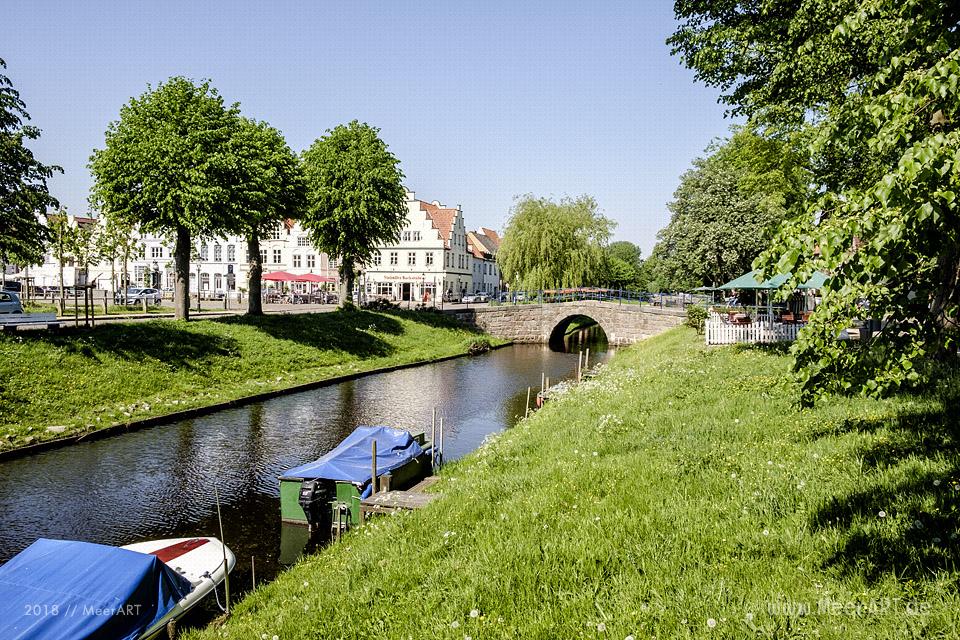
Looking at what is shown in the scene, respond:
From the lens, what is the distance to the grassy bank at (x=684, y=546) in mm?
6121

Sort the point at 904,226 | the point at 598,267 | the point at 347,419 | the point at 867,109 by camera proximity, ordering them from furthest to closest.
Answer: the point at 598,267 → the point at 347,419 → the point at 867,109 → the point at 904,226

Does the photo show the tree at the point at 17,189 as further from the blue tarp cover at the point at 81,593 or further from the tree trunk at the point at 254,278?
the blue tarp cover at the point at 81,593

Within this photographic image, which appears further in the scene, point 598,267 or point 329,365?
point 598,267

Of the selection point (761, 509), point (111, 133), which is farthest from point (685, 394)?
point (111, 133)

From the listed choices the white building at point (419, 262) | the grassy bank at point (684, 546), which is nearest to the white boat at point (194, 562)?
the grassy bank at point (684, 546)

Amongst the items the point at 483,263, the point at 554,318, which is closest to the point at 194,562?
the point at 554,318

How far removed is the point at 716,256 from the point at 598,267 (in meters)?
11.3

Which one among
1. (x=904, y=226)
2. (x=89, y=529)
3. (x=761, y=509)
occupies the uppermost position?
(x=904, y=226)

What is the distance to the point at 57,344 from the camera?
84.5 ft

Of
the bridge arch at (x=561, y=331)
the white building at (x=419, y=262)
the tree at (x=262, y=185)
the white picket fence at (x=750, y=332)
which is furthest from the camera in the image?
the white building at (x=419, y=262)

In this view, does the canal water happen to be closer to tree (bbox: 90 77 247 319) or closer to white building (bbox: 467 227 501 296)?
tree (bbox: 90 77 247 319)

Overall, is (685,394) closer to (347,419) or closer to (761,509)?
Answer: (761,509)

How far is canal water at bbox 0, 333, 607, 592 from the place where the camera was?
46.3 ft

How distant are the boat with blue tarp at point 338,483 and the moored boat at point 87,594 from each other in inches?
161
